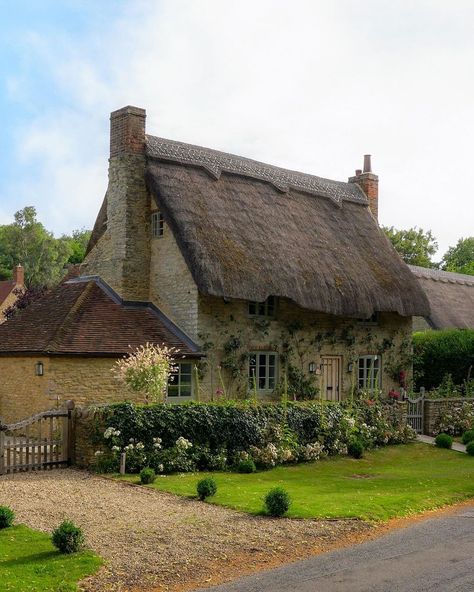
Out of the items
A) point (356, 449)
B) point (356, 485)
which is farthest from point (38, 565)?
point (356, 449)

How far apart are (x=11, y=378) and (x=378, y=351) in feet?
41.6

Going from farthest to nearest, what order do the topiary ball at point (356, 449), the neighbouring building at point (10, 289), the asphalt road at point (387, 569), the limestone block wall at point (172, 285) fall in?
the neighbouring building at point (10, 289) < the limestone block wall at point (172, 285) < the topiary ball at point (356, 449) < the asphalt road at point (387, 569)

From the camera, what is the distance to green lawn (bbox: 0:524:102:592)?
7.97 m

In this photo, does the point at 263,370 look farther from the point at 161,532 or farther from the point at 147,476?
the point at 161,532

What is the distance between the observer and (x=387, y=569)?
887 centimetres

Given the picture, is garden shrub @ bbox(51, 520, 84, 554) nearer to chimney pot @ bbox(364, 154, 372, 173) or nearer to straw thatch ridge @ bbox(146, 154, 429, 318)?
straw thatch ridge @ bbox(146, 154, 429, 318)

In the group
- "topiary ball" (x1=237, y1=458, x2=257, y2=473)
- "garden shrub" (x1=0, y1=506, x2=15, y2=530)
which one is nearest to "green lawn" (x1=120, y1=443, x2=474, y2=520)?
"topiary ball" (x1=237, y1=458, x2=257, y2=473)

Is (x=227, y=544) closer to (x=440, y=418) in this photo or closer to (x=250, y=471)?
(x=250, y=471)

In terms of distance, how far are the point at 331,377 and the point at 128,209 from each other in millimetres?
8622

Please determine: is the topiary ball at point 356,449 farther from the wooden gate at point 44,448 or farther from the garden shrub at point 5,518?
the garden shrub at point 5,518

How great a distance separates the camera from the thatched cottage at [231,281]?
2139 cm

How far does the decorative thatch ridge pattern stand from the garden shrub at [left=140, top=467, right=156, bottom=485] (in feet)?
38.8

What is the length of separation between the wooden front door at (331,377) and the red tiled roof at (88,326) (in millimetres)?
5425

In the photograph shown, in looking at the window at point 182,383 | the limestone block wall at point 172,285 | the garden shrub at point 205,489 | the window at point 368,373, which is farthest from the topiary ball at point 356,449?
the window at point 368,373
